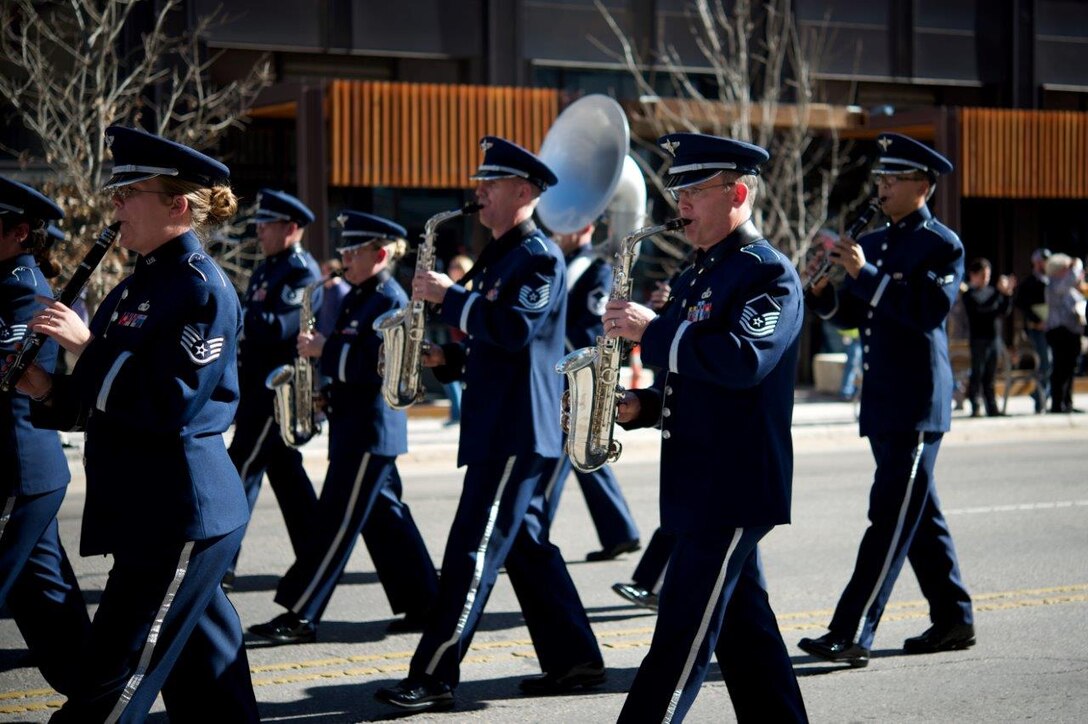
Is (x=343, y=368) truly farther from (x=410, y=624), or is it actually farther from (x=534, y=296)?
(x=534, y=296)

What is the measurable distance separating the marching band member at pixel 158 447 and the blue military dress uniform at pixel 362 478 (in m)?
2.45

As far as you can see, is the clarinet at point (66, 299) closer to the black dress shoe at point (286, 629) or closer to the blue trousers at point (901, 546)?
the black dress shoe at point (286, 629)

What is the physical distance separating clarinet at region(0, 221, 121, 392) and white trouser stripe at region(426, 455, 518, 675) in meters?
1.99

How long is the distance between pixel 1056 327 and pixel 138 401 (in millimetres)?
15499

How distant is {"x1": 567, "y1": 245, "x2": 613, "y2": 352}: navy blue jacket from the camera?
9125 mm

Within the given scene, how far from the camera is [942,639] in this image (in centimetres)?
686

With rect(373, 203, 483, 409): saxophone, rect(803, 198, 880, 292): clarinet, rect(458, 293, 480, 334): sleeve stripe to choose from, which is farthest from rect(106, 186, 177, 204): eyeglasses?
rect(803, 198, 880, 292): clarinet

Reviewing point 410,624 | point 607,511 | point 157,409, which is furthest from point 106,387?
point 607,511

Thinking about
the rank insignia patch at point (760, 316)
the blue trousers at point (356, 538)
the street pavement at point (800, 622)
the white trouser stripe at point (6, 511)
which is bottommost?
the street pavement at point (800, 622)

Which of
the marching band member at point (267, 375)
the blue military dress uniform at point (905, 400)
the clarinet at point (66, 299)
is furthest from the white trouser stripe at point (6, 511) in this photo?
the blue military dress uniform at point (905, 400)

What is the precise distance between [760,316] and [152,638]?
2.05 meters

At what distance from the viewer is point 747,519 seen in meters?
4.72

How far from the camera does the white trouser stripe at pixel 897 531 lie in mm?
6582

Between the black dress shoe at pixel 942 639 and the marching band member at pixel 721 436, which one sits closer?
the marching band member at pixel 721 436
